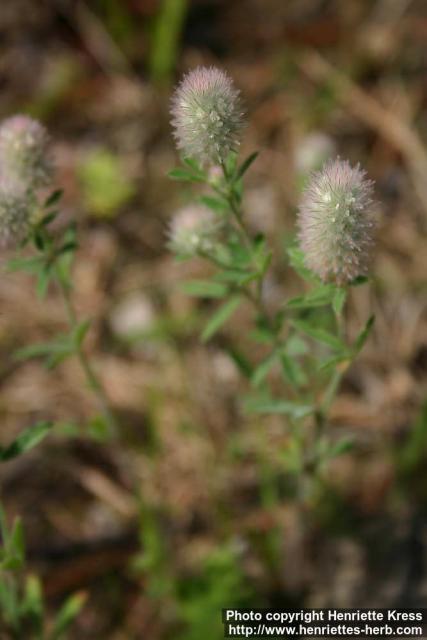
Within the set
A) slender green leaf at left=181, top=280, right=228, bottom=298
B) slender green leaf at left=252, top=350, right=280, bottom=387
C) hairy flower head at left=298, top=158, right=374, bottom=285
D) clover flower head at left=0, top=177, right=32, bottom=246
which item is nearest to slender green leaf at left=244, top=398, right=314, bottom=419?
slender green leaf at left=252, top=350, right=280, bottom=387

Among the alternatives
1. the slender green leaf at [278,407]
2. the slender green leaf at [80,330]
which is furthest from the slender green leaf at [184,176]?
the slender green leaf at [278,407]

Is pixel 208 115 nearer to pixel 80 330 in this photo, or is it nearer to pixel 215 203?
pixel 215 203

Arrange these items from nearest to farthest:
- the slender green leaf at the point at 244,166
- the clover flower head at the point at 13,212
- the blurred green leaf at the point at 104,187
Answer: the slender green leaf at the point at 244,166
the clover flower head at the point at 13,212
the blurred green leaf at the point at 104,187

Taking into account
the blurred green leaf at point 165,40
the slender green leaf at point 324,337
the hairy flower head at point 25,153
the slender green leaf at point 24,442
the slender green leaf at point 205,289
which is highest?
the blurred green leaf at point 165,40

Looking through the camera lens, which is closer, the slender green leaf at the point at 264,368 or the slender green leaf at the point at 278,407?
the slender green leaf at the point at 278,407

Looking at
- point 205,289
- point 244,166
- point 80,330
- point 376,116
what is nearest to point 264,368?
point 205,289

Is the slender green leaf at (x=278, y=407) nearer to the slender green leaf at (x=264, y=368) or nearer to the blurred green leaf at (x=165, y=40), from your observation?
the slender green leaf at (x=264, y=368)

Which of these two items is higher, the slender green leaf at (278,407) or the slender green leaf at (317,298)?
the slender green leaf at (317,298)
